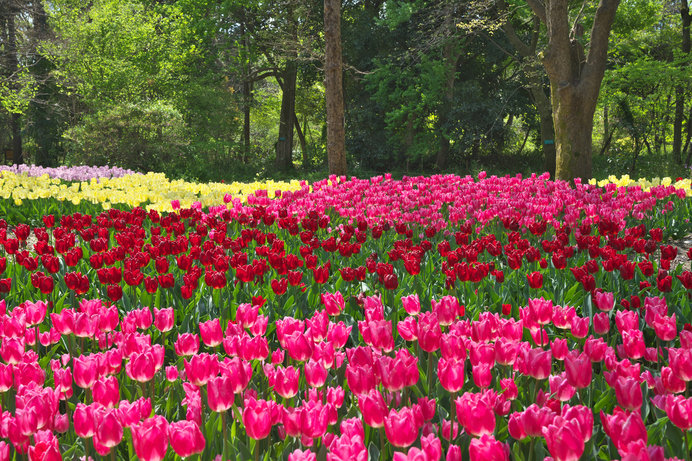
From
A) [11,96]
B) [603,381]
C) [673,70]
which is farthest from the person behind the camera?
[11,96]

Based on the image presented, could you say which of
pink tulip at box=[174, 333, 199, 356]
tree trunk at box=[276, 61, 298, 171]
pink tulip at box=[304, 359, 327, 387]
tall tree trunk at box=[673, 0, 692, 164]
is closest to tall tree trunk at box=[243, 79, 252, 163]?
tree trunk at box=[276, 61, 298, 171]

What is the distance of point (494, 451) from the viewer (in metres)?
1.46

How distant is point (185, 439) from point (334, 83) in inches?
508

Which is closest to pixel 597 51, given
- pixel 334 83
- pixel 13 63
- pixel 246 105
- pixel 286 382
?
pixel 334 83

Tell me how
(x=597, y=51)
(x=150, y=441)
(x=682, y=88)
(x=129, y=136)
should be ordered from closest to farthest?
1. (x=150, y=441)
2. (x=597, y=51)
3. (x=129, y=136)
4. (x=682, y=88)

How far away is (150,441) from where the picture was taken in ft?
5.19

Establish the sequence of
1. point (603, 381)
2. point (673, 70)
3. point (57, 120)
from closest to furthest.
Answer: point (603, 381)
point (673, 70)
point (57, 120)

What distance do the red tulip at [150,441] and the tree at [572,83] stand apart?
11.5 m

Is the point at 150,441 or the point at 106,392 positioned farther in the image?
the point at 106,392

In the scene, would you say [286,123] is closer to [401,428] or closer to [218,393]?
[218,393]

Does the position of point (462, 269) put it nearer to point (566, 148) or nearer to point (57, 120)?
point (566, 148)

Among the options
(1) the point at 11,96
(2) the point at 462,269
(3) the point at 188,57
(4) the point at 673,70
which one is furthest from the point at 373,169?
(2) the point at 462,269

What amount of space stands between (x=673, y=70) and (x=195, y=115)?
16440 mm

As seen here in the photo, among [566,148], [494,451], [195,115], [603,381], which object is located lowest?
[603,381]
